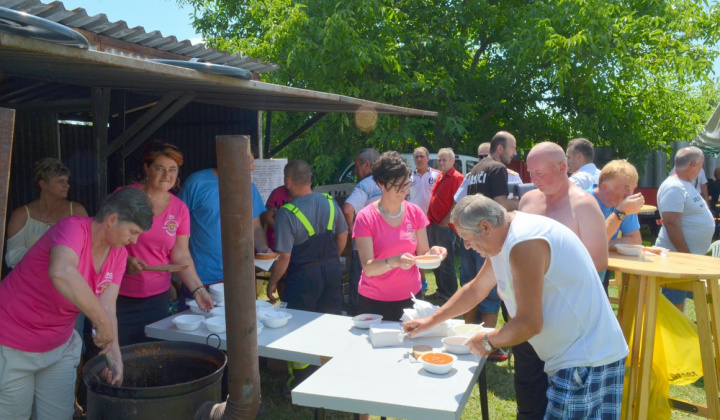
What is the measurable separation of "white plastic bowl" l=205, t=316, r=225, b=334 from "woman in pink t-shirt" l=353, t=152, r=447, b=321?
94 centimetres

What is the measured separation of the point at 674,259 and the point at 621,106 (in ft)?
30.6

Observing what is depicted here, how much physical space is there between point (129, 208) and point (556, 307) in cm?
201

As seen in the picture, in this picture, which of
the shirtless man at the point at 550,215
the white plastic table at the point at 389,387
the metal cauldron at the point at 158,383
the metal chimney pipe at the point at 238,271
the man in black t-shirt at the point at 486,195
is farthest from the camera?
the man in black t-shirt at the point at 486,195

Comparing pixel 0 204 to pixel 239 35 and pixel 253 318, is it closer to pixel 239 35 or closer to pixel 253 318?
pixel 253 318

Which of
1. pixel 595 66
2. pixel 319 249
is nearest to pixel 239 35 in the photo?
pixel 595 66

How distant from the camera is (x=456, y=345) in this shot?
276 centimetres

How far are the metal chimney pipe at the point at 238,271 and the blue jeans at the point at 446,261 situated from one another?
4.69 metres

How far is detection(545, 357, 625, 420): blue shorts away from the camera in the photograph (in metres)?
2.38

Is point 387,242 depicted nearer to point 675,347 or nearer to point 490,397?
point 490,397

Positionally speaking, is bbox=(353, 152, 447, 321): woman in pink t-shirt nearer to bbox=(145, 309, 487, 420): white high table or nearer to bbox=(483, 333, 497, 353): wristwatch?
bbox=(145, 309, 487, 420): white high table

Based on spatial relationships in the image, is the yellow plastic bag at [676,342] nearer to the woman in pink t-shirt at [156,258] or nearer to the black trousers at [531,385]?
the black trousers at [531,385]

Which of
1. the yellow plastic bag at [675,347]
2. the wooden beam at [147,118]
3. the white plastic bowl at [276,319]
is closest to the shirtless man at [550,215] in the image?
the yellow plastic bag at [675,347]

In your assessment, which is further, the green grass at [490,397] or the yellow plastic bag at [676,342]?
the green grass at [490,397]

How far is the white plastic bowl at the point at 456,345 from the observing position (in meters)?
2.74
